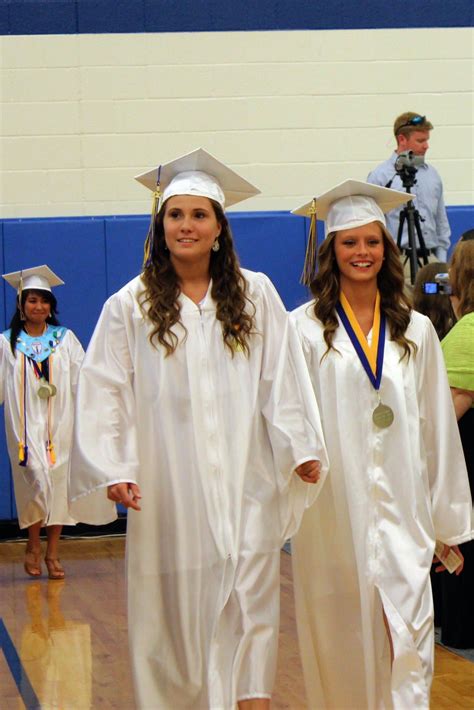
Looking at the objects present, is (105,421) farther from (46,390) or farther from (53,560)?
(46,390)

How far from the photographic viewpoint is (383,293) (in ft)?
14.2

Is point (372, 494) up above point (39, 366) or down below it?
below

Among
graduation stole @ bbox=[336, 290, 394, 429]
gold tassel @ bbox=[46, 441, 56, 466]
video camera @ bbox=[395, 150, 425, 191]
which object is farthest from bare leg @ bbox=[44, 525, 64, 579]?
graduation stole @ bbox=[336, 290, 394, 429]

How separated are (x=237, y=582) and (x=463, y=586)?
198cm

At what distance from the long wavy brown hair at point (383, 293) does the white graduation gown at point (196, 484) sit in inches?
14.6

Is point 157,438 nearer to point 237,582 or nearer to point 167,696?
point 237,582

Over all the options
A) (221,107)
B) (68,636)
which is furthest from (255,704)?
(221,107)

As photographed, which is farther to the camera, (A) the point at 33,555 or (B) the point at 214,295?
(A) the point at 33,555

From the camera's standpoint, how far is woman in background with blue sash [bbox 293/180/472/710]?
13.3 ft

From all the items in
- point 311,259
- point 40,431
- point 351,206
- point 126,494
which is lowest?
point 40,431

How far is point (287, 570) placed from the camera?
7.44 metres

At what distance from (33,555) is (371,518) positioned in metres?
4.24

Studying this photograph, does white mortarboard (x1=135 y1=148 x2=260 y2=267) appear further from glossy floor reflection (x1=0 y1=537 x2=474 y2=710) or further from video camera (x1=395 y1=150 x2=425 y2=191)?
video camera (x1=395 y1=150 x2=425 y2=191)

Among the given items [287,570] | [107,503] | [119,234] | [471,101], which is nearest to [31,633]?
[287,570]
